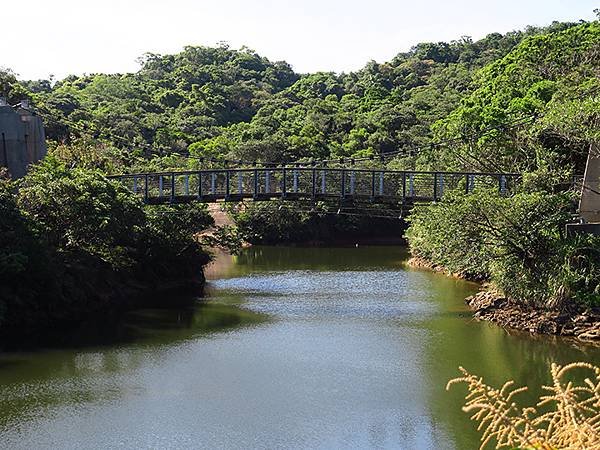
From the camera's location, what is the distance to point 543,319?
1930 cm

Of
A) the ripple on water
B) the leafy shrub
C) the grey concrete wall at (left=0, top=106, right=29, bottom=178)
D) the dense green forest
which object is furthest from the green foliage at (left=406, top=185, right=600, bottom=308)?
the grey concrete wall at (left=0, top=106, right=29, bottom=178)

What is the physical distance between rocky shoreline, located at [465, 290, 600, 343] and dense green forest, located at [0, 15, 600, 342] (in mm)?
339

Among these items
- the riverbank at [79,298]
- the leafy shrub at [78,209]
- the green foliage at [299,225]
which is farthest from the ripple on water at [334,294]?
the green foliage at [299,225]

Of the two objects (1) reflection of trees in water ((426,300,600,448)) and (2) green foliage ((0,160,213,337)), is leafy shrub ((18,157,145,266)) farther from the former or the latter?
(1) reflection of trees in water ((426,300,600,448))

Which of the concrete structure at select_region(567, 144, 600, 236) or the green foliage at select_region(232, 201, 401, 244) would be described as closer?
the concrete structure at select_region(567, 144, 600, 236)

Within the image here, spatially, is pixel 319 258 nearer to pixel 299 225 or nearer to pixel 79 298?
pixel 299 225

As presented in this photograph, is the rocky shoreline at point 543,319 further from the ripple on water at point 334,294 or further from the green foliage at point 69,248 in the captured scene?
the green foliage at point 69,248

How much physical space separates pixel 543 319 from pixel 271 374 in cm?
713

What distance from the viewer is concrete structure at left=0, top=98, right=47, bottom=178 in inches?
995

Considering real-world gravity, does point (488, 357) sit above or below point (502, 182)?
below

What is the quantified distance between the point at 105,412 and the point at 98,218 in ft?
27.8

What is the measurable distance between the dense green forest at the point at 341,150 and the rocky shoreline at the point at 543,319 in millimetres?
339

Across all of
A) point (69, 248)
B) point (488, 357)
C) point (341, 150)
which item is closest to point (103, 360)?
point (69, 248)

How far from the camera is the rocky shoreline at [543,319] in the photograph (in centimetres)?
1867
